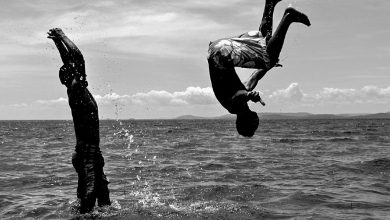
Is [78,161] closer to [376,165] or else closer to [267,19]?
[267,19]

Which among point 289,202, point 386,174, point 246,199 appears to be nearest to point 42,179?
point 246,199

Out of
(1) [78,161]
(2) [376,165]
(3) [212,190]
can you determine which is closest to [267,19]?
(1) [78,161]

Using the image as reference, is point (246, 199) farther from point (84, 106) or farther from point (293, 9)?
point (293, 9)

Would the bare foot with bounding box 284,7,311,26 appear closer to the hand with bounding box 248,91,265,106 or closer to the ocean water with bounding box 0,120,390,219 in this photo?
the hand with bounding box 248,91,265,106

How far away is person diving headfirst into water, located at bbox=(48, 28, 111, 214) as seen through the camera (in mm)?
10047

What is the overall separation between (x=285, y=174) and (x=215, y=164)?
511cm

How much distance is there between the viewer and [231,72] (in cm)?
499

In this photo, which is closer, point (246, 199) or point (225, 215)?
point (225, 215)

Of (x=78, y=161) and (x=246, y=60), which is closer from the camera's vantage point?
(x=246, y=60)

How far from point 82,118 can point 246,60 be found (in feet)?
20.4

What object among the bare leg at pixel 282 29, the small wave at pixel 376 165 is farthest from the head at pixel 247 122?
the small wave at pixel 376 165

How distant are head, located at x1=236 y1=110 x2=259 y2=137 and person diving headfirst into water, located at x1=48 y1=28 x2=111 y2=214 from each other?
5.57m

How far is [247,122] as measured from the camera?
5465 mm

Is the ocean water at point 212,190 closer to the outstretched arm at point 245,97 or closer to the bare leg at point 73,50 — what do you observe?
the bare leg at point 73,50
